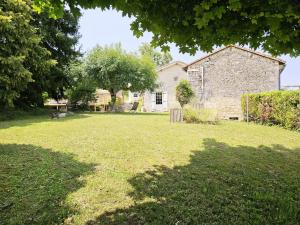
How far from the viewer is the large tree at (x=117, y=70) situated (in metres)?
23.6

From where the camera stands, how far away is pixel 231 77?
2181cm

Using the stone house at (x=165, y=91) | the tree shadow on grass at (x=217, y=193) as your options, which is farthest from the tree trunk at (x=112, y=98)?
the tree shadow on grass at (x=217, y=193)

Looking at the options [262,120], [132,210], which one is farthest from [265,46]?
[262,120]

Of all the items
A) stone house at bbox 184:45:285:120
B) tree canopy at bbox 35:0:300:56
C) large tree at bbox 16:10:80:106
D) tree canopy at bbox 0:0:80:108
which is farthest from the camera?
stone house at bbox 184:45:285:120

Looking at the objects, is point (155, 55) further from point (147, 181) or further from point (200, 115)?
point (147, 181)

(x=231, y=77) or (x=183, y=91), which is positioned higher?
(x=231, y=77)

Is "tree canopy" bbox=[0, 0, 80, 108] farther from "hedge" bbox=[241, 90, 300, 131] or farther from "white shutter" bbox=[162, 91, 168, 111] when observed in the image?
"white shutter" bbox=[162, 91, 168, 111]

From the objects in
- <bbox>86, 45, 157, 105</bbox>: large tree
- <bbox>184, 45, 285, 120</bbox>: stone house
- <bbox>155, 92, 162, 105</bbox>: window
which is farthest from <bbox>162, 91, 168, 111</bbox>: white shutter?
<bbox>184, 45, 285, 120</bbox>: stone house

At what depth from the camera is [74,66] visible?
23703 mm

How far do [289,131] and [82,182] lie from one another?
10.6 m

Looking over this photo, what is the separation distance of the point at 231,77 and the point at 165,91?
11.1 meters

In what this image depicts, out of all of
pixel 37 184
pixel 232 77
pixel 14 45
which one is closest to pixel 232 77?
pixel 232 77

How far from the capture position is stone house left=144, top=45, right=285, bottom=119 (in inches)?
840

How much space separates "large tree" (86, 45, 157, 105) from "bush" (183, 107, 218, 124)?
1052cm
